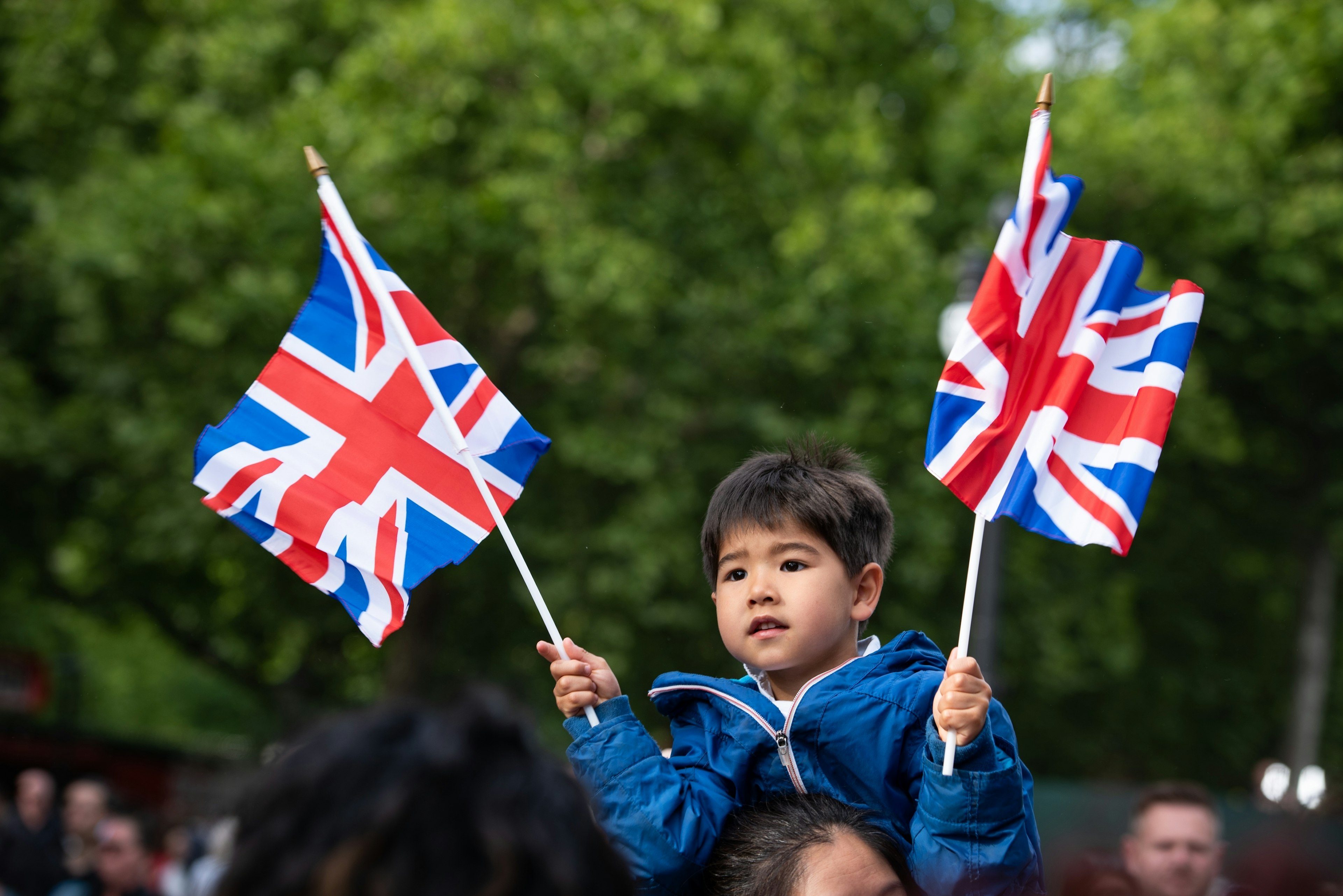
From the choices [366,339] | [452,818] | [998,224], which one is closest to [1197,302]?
[366,339]

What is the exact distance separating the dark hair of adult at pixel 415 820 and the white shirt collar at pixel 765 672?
1.55 meters

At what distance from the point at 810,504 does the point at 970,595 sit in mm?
327

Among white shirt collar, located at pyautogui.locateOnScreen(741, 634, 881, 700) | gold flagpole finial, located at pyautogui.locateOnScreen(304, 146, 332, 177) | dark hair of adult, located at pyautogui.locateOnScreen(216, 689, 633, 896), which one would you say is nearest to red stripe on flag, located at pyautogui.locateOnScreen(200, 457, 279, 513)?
gold flagpole finial, located at pyautogui.locateOnScreen(304, 146, 332, 177)

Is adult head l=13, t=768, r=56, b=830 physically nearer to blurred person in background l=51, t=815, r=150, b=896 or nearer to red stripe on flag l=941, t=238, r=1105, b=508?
blurred person in background l=51, t=815, r=150, b=896

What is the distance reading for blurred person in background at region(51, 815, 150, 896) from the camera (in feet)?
24.0

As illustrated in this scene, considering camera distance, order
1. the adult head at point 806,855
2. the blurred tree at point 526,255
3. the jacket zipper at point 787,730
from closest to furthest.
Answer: the adult head at point 806,855, the jacket zipper at point 787,730, the blurred tree at point 526,255

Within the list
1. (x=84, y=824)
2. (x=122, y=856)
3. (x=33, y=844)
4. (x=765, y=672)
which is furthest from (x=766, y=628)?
(x=33, y=844)

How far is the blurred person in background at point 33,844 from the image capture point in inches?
338

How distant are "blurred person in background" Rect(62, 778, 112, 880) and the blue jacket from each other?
647cm

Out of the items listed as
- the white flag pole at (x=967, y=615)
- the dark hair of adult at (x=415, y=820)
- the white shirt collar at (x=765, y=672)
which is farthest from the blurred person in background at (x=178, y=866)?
the dark hair of adult at (x=415, y=820)

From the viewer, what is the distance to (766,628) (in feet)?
8.61

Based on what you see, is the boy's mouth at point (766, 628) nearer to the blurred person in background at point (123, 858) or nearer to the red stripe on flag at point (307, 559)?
the red stripe on flag at point (307, 559)

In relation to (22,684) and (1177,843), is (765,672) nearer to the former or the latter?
(1177,843)

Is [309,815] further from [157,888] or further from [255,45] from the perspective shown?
[255,45]
